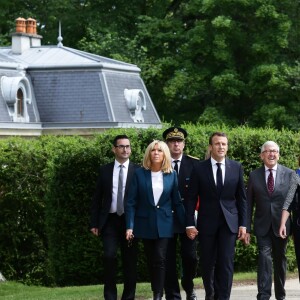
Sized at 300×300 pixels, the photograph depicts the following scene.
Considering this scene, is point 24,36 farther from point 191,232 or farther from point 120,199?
point 191,232

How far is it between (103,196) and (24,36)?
3625cm

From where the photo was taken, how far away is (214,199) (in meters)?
15.0

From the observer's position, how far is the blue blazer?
49.0 ft

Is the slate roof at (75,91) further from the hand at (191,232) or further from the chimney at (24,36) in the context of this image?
the hand at (191,232)

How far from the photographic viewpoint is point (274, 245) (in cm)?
1562

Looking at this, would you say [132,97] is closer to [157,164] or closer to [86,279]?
[86,279]

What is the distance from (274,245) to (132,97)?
106 feet

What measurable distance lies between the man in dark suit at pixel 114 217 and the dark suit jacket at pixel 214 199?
82 cm

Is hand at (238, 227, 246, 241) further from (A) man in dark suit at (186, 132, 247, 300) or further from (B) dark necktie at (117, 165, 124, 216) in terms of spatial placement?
(B) dark necktie at (117, 165, 124, 216)

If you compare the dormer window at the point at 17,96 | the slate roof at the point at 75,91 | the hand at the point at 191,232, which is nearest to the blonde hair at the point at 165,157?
the hand at the point at 191,232

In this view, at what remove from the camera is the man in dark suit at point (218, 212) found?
14938mm

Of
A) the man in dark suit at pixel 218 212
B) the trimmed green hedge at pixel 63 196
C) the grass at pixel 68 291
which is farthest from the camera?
the trimmed green hedge at pixel 63 196

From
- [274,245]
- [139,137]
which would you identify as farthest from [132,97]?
[274,245]

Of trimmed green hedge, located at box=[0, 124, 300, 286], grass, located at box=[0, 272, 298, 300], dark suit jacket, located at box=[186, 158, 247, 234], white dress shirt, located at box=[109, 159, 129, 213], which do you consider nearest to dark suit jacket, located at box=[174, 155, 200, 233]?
dark suit jacket, located at box=[186, 158, 247, 234]
